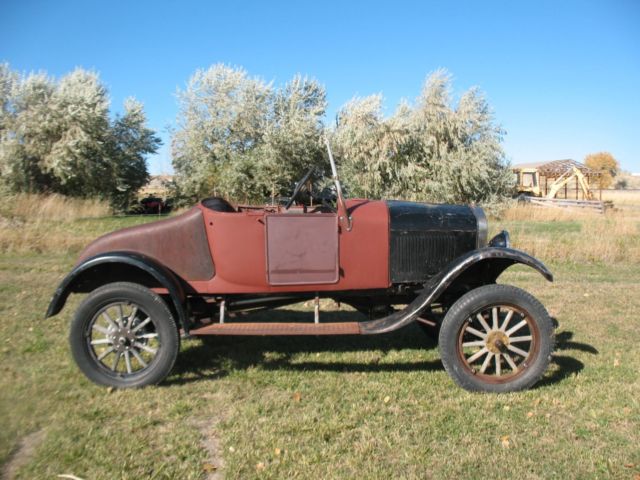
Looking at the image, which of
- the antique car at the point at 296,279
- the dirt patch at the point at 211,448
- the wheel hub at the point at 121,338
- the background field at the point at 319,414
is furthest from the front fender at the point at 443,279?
the wheel hub at the point at 121,338

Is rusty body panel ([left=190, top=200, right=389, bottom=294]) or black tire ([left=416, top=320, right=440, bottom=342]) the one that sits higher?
rusty body panel ([left=190, top=200, right=389, bottom=294])

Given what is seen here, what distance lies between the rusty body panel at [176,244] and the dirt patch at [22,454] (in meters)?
1.38

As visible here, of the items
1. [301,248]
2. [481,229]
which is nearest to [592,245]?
[481,229]

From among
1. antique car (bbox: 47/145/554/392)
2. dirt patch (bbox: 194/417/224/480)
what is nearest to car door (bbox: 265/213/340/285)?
antique car (bbox: 47/145/554/392)

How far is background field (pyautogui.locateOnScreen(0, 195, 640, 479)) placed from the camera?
2908mm

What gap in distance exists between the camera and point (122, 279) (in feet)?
14.0

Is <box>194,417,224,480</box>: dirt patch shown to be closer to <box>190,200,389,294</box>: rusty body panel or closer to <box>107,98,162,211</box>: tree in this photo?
<box>190,200,389,294</box>: rusty body panel

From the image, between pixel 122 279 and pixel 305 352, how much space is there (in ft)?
5.81

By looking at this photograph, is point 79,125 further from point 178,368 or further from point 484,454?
point 484,454

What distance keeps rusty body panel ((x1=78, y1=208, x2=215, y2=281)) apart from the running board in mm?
427

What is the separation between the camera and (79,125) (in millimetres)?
23578

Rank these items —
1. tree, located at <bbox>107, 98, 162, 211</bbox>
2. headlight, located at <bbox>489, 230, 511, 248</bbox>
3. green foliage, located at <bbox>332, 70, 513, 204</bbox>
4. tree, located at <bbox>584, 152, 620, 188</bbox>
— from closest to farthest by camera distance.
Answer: headlight, located at <bbox>489, 230, 511, 248</bbox>
green foliage, located at <bbox>332, 70, 513, 204</bbox>
tree, located at <bbox>107, 98, 162, 211</bbox>
tree, located at <bbox>584, 152, 620, 188</bbox>

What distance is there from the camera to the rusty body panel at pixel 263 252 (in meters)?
4.06

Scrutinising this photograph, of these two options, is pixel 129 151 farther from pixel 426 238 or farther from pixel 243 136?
pixel 426 238
